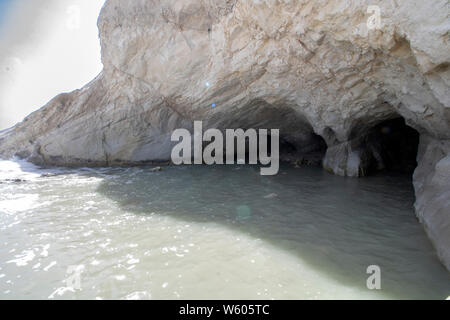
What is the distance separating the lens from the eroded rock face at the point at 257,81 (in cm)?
555

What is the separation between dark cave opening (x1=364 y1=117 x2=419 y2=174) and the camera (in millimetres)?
10500

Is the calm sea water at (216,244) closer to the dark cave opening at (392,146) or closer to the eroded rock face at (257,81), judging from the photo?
the eroded rock face at (257,81)

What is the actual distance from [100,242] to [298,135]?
38.0 feet

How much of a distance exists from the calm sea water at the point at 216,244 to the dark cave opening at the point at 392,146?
2.74 m

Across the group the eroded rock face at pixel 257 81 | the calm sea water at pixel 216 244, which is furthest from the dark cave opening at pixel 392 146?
the calm sea water at pixel 216 244

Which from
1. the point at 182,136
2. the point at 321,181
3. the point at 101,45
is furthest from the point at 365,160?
the point at 101,45

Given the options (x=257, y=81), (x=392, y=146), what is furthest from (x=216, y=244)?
(x=392, y=146)

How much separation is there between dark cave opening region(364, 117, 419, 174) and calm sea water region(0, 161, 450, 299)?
9.00ft

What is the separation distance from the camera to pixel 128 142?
1329 centimetres

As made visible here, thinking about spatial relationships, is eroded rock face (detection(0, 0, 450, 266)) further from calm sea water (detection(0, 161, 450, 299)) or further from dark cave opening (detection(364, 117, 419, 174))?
calm sea water (detection(0, 161, 450, 299))

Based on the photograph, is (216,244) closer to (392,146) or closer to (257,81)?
(257,81)

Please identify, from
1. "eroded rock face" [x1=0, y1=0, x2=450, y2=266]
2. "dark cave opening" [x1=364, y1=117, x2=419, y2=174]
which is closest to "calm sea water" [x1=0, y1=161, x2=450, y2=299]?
"eroded rock face" [x1=0, y1=0, x2=450, y2=266]
